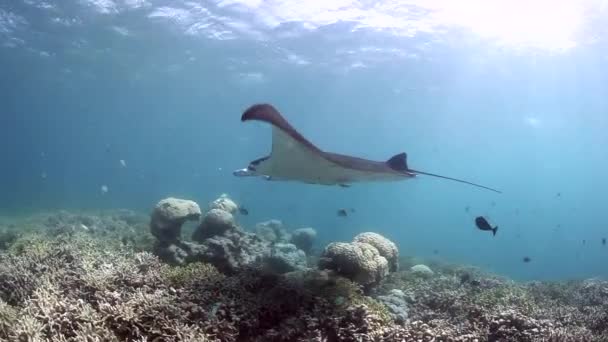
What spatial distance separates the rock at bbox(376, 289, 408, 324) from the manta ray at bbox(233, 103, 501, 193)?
8.55 feet

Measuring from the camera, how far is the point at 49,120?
98.8 meters

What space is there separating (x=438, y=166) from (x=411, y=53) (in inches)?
3283

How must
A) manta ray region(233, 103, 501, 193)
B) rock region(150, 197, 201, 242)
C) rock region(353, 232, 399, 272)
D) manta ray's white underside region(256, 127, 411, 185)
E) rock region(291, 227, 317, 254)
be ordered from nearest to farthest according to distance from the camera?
A: 1. manta ray region(233, 103, 501, 193)
2. manta ray's white underside region(256, 127, 411, 185)
3. rock region(353, 232, 399, 272)
4. rock region(150, 197, 201, 242)
5. rock region(291, 227, 317, 254)

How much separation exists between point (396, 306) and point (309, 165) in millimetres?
3566

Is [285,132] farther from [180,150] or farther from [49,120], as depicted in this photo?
[180,150]

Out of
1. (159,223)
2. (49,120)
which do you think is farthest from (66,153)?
(159,223)

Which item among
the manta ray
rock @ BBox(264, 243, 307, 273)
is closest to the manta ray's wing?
the manta ray

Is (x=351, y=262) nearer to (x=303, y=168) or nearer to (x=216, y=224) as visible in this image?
(x=303, y=168)

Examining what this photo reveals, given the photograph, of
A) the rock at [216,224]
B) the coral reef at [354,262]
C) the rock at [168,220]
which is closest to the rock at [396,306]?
the coral reef at [354,262]

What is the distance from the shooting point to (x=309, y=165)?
6.62 meters

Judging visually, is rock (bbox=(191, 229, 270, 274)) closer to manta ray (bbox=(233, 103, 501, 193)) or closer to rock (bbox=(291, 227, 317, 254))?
manta ray (bbox=(233, 103, 501, 193))

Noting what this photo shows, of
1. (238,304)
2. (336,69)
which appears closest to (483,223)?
(238,304)

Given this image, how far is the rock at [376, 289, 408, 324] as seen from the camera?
25.7ft

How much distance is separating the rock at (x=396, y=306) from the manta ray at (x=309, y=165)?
261 cm
